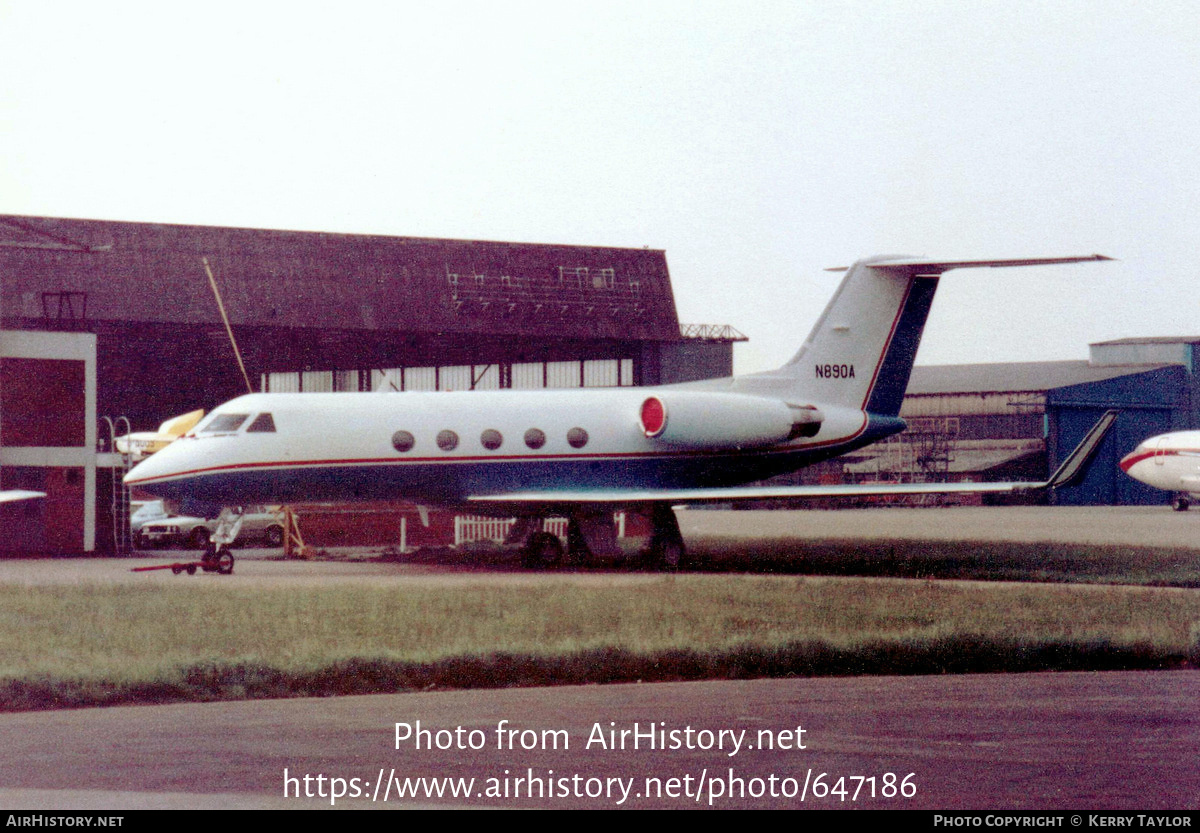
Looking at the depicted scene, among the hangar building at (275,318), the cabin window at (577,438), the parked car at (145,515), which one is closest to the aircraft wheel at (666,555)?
the cabin window at (577,438)

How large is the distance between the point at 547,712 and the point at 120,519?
24812mm

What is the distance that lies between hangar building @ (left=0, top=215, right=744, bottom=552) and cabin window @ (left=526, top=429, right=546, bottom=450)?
1015 centimetres

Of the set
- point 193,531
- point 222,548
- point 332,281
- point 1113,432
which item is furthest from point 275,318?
point 1113,432

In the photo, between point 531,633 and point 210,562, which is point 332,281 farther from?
point 531,633

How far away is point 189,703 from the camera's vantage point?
10.8 meters

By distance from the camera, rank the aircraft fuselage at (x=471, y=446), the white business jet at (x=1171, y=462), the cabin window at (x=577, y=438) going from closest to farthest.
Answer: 1. the aircraft fuselage at (x=471, y=446)
2. the cabin window at (x=577, y=438)
3. the white business jet at (x=1171, y=462)

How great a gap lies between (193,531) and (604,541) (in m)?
11.7

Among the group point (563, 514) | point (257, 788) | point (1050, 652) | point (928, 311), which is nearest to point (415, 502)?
point (563, 514)

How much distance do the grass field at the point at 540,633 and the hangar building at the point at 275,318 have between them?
11.6m

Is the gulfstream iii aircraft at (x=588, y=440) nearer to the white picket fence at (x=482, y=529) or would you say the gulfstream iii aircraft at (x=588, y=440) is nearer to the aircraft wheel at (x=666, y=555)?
the aircraft wheel at (x=666, y=555)

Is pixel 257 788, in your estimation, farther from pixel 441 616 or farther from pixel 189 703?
pixel 441 616

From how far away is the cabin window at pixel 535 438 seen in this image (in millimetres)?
25703

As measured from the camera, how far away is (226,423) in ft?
79.0
